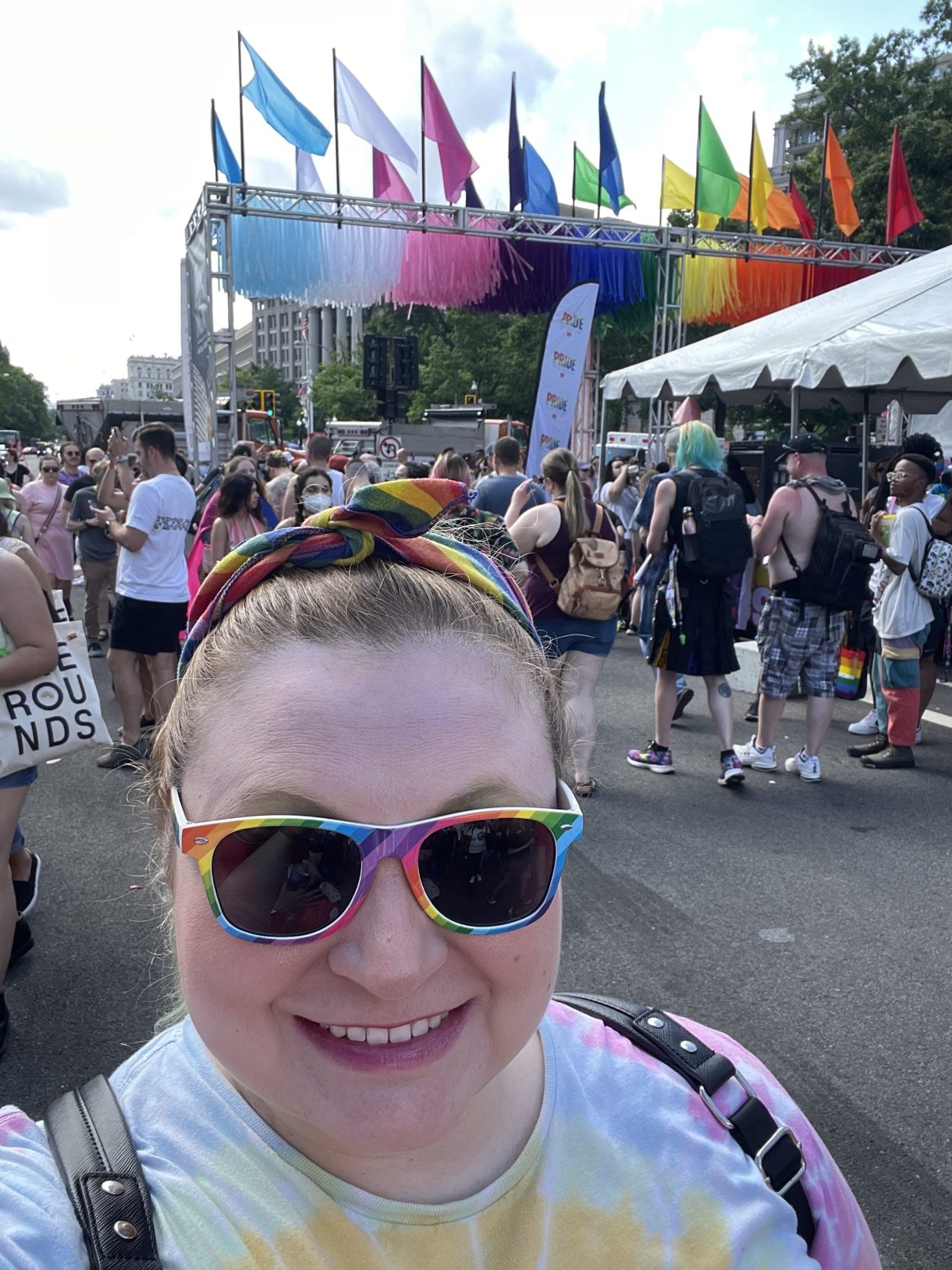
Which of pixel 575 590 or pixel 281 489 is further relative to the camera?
pixel 281 489

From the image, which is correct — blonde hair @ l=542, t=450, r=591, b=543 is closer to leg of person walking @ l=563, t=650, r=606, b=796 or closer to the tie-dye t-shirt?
leg of person walking @ l=563, t=650, r=606, b=796

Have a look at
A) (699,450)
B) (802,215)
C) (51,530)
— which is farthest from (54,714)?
(802,215)

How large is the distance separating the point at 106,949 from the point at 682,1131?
319 cm

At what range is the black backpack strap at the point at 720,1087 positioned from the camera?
1022 mm

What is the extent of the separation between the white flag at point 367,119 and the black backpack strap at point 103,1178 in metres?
15.1

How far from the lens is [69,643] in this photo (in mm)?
3633

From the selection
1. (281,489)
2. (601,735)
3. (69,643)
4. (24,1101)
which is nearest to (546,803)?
(24,1101)

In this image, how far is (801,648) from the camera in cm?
572

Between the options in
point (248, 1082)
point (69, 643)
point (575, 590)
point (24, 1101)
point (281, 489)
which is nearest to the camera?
point (248, 1082)

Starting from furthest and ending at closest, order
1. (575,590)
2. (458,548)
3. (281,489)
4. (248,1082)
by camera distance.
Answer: (281,489)
(575,590)
(458,548)
(248,1082)

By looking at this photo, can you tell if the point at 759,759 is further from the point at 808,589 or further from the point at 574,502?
the point at 574,502

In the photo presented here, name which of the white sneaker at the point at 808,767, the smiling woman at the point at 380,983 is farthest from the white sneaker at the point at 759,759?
the smiling woman at the point at 380,983

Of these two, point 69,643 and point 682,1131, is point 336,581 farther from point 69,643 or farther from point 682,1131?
point 69,643

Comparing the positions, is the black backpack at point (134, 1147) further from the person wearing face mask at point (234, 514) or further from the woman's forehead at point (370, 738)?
the person wearing face mask at point (234, 514)
